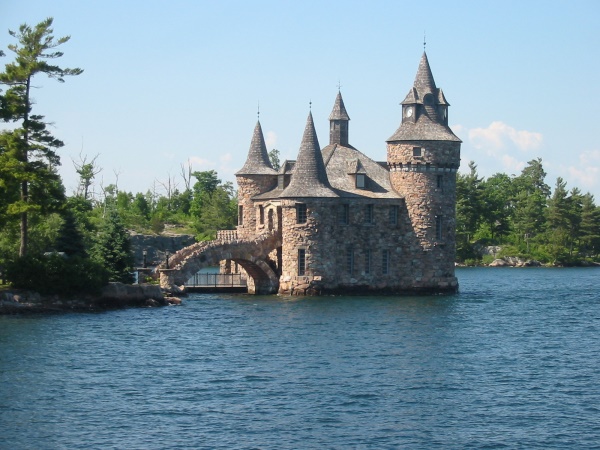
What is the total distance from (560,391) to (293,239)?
3246 centimetres

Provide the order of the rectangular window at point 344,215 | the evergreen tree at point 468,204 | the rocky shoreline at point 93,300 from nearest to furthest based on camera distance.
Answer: the rocky shoreline at point 93,300 < the rectangular window at point 344,215 < the evergreen tree at point 468,204

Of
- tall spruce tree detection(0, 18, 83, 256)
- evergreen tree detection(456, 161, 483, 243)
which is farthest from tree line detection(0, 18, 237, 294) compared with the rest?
evergreen tree detection(456, 161, 483, 243)

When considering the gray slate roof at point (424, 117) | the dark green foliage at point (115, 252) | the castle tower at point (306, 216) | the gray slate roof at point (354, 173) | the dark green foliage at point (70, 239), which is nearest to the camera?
the dark green foliage at point (115, 252)

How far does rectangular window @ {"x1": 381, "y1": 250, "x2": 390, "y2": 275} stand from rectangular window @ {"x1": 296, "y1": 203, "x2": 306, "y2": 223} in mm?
6629

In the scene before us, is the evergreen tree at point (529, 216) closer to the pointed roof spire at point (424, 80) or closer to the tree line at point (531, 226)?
the tree line at point (531, 226)

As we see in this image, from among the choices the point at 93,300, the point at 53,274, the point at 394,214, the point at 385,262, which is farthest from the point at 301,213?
the point at 53,274

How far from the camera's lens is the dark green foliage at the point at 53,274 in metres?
61.0

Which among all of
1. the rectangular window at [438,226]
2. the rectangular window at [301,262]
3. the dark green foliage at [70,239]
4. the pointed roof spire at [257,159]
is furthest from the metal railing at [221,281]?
the rectangular window at [438,226]

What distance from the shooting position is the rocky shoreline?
197ft

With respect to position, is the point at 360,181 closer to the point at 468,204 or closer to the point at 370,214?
the point at 370,214

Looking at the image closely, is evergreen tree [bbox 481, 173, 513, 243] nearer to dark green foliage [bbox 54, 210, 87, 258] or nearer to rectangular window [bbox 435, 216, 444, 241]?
rectangular window [bbox 435, 216, 444, 241]

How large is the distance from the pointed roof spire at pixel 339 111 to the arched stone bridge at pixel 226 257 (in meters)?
11.3

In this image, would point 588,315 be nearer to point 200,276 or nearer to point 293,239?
point 293,239

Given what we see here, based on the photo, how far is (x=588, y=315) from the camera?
224 feet
